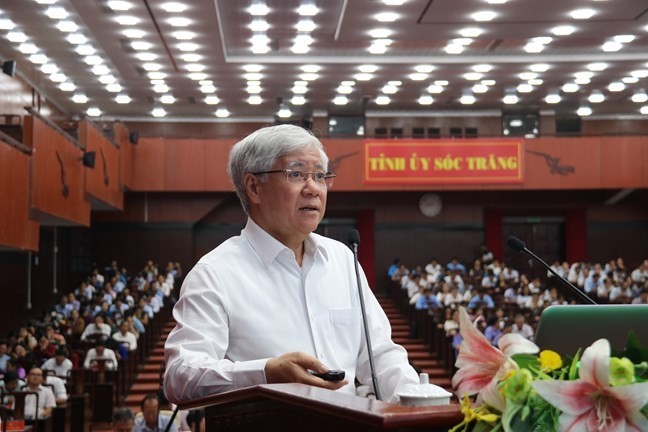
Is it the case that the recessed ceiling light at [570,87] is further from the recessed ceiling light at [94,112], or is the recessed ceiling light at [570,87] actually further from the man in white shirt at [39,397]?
the man in white shirt at [39,397]

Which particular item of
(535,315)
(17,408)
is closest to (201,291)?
(17,408)

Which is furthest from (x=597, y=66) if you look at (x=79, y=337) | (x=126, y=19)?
(x=79, y=337)

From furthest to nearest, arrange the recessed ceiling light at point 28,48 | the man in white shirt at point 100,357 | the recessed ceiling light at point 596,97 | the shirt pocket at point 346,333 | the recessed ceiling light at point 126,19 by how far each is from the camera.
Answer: the recessed ceiling light at point 596,97 → the recessed ceiling light at point 28,48 → the recessed ceiling light at point 126,19 → the man in white shirt at point 100,357 → the shirt pocket at point 346,333

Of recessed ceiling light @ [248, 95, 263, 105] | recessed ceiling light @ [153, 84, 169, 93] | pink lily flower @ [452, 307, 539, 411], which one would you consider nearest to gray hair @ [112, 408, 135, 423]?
pink lily flower @ [452, 307, 539, 411]

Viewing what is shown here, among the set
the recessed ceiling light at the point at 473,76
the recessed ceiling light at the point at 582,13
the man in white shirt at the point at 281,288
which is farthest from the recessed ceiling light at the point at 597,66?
the man in white shirt at the point at 281,288

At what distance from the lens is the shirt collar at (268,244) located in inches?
112

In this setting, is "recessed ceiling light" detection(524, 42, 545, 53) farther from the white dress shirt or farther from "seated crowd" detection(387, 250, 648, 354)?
the white dress shirt

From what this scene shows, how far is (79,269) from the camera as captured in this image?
25281 millimetres

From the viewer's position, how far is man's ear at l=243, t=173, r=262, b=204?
9.46ft

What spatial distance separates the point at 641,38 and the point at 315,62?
22.4 ft

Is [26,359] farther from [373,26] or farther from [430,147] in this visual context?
[430,147]

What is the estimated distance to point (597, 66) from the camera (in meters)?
22.0

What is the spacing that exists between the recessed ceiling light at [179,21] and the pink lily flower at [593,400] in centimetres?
1730

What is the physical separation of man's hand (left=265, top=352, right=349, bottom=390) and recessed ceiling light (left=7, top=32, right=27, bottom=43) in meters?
18.0
